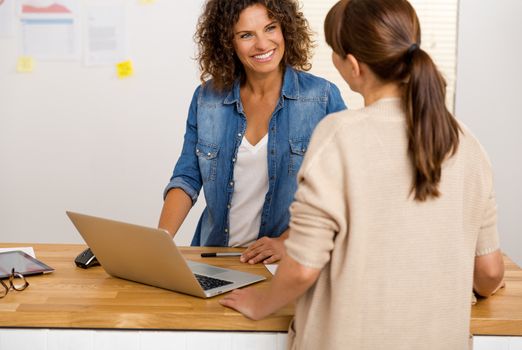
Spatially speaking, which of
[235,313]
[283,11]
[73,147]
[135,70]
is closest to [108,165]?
[73,147]

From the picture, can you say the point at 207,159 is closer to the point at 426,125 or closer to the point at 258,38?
the point at 258,38

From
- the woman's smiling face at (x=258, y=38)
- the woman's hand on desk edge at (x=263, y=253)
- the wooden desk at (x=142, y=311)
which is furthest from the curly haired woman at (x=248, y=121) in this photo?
the wooden desk at (x=142, y=311)

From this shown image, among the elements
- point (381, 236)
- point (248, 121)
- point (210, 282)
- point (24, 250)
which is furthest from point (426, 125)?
point (24, 250)

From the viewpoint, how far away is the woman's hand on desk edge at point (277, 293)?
1265 millimetres

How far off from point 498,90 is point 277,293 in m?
3.08

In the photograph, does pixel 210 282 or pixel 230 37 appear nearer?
pixel 210 282

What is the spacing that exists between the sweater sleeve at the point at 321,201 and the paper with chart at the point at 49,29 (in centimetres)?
306

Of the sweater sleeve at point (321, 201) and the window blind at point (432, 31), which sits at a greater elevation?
the window blind at point (432, 31)

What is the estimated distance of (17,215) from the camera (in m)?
4.17

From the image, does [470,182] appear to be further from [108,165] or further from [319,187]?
[108,165]

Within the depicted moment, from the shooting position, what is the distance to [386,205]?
123 centimetres

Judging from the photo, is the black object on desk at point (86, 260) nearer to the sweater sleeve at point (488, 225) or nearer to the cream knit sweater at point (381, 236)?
the cream knit sweater at point (381, 236)

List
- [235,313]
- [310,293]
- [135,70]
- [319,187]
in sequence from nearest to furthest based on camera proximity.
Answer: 1. [319,187]
2. [310,293]
3. [235,313]
4. [135,70]

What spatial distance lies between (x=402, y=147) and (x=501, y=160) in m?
3.07
